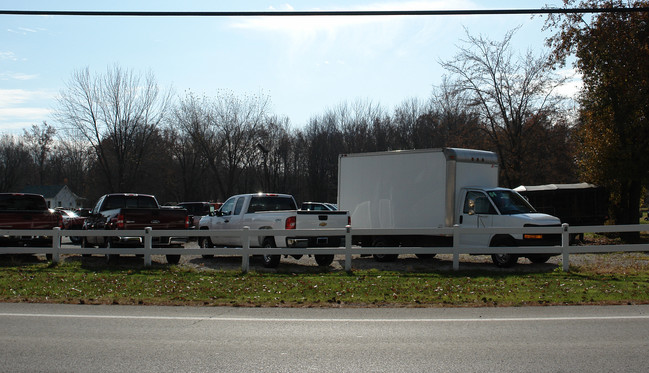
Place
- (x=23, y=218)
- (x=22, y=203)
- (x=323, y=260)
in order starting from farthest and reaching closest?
(x=22, y=203) → (x=23, y=218) → (x=323, y=260)

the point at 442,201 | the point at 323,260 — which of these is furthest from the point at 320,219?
the point at 442,201

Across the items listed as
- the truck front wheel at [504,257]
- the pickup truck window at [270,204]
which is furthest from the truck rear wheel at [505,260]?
the pickup truck window at [270,204]

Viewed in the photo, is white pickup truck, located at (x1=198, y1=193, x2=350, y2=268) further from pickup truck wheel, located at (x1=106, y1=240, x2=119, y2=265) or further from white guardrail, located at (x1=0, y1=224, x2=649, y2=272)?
Result: pickup truck wheel, located at (x1=106, y1=240, x2=119, y2=265)

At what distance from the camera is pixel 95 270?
15.5m

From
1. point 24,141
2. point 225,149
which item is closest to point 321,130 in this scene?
point 225,149

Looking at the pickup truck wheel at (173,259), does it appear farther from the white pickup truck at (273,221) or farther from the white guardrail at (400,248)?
the white guardrail at (400,248)

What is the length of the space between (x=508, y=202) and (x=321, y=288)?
272 inches

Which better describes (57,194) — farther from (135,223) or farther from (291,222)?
(291,222)

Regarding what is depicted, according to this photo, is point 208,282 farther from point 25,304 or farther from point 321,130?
point 321,130

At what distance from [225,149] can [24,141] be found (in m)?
56.2

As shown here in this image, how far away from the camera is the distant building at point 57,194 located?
97500 mm

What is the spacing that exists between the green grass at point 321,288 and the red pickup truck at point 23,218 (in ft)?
8.51

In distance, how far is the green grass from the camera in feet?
35.8

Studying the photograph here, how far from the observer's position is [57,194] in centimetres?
9975
